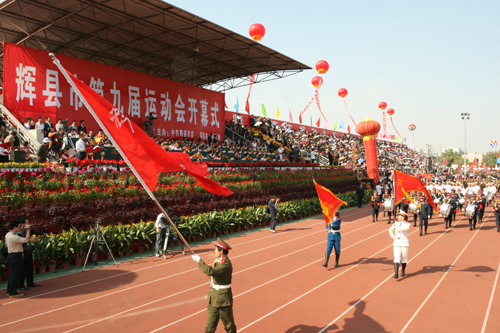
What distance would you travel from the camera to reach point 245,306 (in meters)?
6.78

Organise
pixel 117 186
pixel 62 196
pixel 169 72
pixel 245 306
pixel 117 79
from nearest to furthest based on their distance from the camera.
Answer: pixel 245 306 → pixel 62 196 → pixel 117 186 → pixel 117 79 → pixel 169 72

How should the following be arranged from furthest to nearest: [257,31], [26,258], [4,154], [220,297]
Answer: [257,31], [4,154], [26,258], [220,297]

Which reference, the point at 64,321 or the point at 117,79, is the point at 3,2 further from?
the point at 64,321

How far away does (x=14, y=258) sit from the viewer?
7082 mm

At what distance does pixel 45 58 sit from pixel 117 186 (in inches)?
425

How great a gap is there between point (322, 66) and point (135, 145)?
20.5 m

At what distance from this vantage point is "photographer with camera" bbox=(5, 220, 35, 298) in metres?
7.02

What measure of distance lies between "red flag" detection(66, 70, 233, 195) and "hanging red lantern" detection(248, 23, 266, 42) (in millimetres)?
13962

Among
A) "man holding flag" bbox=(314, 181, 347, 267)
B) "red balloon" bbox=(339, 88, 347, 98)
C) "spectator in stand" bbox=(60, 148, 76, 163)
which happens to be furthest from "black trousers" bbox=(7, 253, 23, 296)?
"red balloon" bbox=(339, 88, 347, 98)

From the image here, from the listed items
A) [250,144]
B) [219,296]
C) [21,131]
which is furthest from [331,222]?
[250,144]

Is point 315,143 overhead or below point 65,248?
overhead

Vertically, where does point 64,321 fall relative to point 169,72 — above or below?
below

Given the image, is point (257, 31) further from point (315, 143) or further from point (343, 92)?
point (315, 143)

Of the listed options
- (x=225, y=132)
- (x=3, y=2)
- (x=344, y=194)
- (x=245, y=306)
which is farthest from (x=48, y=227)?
(x=225, y=132)
